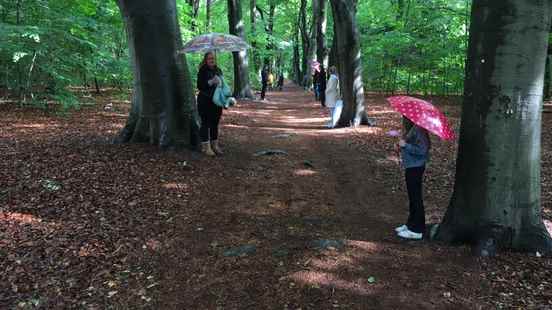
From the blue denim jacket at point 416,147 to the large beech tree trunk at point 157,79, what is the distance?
4.54 m

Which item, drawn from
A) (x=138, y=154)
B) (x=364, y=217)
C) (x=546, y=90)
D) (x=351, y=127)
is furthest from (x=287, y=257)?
(x=546, y=90)

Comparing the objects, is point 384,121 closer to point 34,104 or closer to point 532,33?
point 532,33

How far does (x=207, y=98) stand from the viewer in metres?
7.88

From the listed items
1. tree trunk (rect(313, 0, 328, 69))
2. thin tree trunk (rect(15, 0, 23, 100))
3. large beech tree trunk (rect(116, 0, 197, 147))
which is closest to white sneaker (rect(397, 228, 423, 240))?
large beech tree trunk (rect(116, 0, 197, 147))

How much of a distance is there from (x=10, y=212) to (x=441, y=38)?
18426 mm

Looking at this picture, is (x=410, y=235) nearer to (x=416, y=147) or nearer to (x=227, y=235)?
(x=416, y=147)

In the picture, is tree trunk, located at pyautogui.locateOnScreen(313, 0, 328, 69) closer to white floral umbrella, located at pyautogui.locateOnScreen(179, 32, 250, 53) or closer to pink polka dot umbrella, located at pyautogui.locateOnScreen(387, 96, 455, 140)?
white floral umbrella, located at pyautogui.locateOnScreen(179, 32, 250, 53)

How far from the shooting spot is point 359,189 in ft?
22.2

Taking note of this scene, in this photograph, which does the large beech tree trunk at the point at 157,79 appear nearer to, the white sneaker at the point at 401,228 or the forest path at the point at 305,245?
the forest path at the point at 305,245

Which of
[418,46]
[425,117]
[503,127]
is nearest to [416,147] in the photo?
[425,117]

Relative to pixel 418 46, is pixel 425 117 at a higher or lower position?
lower

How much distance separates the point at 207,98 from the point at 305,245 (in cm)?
412

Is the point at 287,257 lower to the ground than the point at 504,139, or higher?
lower

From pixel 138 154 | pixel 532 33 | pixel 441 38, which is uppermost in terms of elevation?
pixel 441 38
